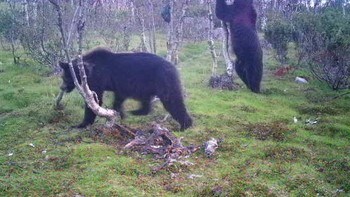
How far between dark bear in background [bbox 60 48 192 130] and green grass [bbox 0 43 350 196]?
509mm

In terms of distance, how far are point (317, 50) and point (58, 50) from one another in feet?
26.5

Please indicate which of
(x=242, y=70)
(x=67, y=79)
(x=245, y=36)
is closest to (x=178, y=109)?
(x=67, y=79)

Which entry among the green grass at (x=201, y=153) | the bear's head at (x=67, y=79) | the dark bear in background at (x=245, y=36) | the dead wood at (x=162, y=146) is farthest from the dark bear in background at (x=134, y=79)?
the dark bear in background at (x=245, y=36)

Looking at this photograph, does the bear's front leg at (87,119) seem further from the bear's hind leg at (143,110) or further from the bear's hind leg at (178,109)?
the bear's hind leg at (178,109)

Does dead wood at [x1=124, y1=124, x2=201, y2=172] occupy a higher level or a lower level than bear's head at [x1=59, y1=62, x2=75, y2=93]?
lower

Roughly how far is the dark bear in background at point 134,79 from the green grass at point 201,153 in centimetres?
51

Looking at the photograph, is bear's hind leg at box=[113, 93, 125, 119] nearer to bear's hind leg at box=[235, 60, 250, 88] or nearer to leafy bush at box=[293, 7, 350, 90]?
bear's hind leg at box=[235, 60, 250, 88]

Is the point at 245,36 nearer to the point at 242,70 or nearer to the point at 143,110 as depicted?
the point at 242,70

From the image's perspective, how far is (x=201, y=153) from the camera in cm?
731

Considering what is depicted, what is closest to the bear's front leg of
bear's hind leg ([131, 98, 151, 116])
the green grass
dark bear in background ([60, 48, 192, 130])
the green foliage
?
dark bear in background ([60, 48, 192, 130])

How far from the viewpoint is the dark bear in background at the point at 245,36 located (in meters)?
11.6

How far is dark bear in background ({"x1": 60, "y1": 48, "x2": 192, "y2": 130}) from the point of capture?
8273 millimetres

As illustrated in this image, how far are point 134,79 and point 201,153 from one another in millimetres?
2219

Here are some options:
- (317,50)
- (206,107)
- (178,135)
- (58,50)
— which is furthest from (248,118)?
(58,50)
